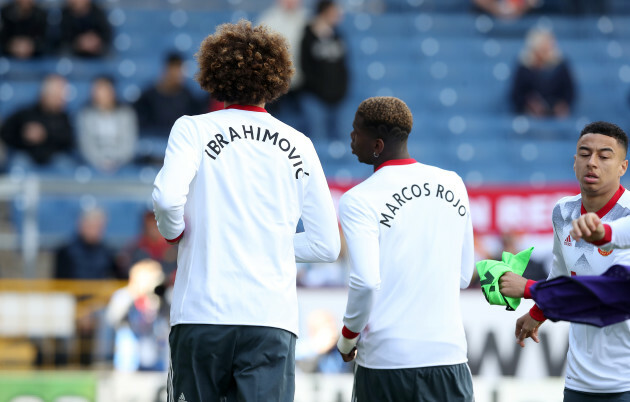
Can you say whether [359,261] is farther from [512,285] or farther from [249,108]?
[249,108]

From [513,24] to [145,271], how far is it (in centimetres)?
879

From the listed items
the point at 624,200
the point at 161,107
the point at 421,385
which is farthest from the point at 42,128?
the point at 624,200

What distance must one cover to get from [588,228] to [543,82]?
34.9 feet

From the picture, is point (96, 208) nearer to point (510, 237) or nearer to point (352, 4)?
point (510, 237)

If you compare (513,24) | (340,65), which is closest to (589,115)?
(513,24)

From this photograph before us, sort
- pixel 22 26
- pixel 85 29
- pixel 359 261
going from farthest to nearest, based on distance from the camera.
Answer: pixel 85 29 < pixel 22 26 < pixel 359 261

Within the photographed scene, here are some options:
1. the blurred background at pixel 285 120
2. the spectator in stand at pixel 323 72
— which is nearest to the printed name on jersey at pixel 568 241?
the blurred background at pixel 285 120

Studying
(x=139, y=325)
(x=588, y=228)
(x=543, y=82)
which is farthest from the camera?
(x=543, y=82)

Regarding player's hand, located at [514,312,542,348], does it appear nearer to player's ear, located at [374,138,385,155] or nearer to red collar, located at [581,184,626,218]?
red collar, located at [581,184,626,218]

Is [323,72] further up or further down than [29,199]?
further up

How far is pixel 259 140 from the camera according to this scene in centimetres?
393

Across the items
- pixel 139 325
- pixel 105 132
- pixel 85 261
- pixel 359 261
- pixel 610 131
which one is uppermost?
pixel 105 132

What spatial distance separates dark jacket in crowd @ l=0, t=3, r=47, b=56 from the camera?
13.2 meters

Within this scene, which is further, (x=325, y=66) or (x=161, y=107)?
(x=325, y=66)
